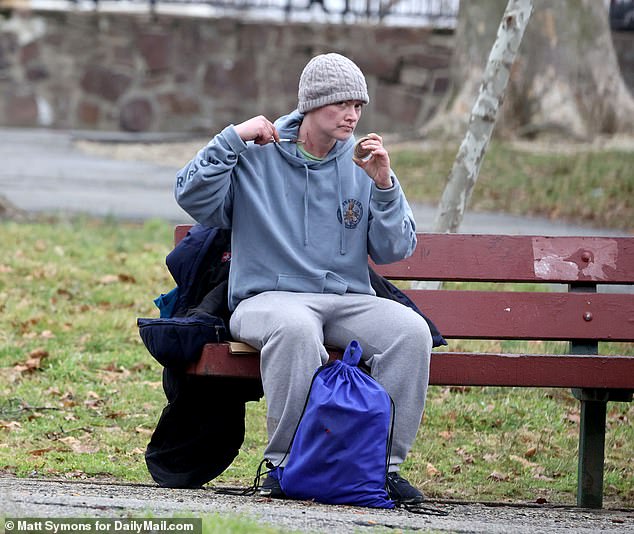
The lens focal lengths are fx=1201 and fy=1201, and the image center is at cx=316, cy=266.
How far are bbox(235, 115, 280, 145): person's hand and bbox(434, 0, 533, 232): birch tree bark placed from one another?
2.50 metres

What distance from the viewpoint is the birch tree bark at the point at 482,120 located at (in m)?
6.32

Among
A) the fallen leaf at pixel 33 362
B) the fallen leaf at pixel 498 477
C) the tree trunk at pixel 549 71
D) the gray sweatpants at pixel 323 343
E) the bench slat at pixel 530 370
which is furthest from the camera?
the tree trunk at pixel 549 71

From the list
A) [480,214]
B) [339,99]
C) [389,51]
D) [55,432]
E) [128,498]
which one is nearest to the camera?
[128,498]

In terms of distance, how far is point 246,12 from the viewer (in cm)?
1719

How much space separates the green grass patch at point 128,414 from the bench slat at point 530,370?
2.64 feet

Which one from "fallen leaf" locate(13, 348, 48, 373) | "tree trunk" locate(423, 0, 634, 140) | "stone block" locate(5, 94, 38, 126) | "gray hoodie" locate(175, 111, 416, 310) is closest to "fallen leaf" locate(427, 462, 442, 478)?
"gray hoodie" locate(175, 111, 416, 310)

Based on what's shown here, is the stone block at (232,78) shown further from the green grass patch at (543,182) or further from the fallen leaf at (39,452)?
the fallen leaf at (39,452)

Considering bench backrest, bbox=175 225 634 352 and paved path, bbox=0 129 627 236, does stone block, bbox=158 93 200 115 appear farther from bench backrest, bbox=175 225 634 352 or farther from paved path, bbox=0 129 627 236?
bench backrest, bbox=175 225 634 352

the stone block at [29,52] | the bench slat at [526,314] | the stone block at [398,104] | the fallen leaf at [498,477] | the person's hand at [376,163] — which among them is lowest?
the fallen leaf at [498,477]

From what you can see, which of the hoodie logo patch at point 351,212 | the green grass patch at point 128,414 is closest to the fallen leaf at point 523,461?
the green grass patch at point 128,414

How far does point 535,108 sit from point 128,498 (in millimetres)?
10736

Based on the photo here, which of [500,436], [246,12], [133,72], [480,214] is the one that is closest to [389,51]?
[246,12]

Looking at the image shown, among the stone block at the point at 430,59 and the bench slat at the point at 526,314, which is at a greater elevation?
the stone block at the point at 430,59

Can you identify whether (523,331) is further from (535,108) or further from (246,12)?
(246,12)
